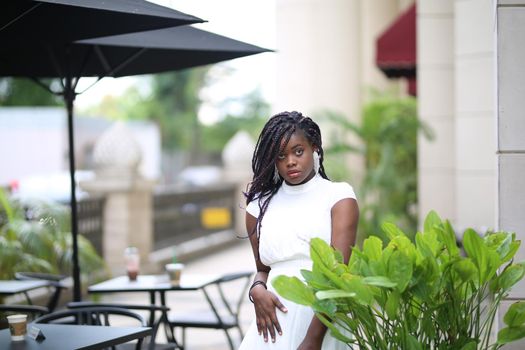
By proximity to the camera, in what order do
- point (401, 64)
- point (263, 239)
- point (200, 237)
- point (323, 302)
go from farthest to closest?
point (200, 237) < point (401, 64) < point (263, 239) < point (323, 302)

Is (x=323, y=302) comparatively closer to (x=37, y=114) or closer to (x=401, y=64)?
(x=401, y=64)

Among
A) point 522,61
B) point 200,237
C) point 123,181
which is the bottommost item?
point 200,237

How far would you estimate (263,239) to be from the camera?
13.6 ft

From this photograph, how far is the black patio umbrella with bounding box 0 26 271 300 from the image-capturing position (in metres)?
7.14

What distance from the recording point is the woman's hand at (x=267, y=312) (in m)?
4.02

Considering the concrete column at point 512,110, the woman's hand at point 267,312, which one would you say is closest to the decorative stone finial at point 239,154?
the concrete column at point 512,110

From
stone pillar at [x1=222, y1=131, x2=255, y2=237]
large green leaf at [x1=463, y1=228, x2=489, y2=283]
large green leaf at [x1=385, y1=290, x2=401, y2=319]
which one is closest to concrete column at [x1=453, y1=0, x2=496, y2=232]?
large green leaf at [x1=463, y1=228, x2=489, y2=283]

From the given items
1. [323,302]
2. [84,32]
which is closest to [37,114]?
[84,32]

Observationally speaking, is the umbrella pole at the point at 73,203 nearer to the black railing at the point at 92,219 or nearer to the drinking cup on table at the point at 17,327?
the drinking cup on table at the point at 17,327

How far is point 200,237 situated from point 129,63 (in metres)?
13.3

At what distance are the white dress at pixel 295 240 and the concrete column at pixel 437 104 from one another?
8.17 metres

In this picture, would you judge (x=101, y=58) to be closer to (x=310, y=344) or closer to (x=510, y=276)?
(x=310, y=344)

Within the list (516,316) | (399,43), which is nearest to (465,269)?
(516,316)

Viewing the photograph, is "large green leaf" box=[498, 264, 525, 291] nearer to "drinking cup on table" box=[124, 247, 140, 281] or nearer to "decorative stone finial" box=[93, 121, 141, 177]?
"drinking cup on table" box=[124, 247, 140, 281]
